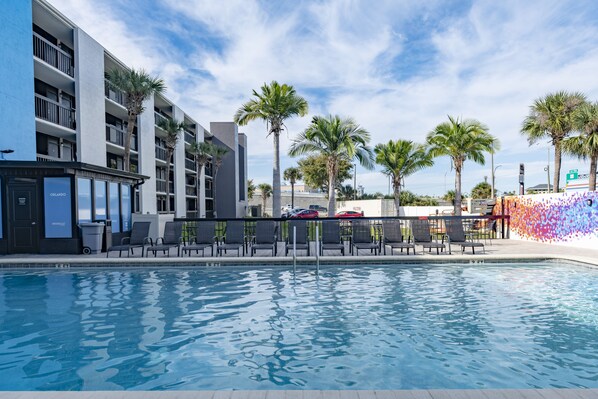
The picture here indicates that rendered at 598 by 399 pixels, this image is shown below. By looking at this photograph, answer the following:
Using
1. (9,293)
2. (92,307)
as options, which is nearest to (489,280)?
(92,307)

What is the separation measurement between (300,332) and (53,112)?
18644 mm

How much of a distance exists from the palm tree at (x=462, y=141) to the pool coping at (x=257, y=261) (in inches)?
452

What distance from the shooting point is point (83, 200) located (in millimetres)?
12109

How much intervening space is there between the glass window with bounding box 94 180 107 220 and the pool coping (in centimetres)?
288

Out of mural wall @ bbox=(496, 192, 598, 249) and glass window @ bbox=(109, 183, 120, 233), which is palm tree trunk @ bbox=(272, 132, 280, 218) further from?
mural wall @ bbox=(496, 192, 598, 249)

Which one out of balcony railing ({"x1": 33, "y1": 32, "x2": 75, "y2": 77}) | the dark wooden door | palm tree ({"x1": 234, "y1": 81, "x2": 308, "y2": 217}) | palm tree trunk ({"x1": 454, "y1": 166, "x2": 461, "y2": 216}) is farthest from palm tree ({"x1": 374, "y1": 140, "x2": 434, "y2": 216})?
the dark wooden door

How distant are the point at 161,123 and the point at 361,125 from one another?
54.6ft

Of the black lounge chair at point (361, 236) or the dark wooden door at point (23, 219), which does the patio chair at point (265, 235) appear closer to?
the black lounge chair at point (361, 236)

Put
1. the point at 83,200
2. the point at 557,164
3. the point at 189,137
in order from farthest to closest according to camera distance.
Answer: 1. the point at 189,137
2. the point at 557,164
3. the point at 83,200

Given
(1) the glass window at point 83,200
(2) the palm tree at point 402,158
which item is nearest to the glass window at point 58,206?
(1) the glass window at point 83,200

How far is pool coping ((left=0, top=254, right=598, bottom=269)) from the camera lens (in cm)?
1005

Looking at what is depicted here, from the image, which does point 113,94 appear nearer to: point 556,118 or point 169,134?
point 169,134

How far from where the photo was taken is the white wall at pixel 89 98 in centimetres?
1934

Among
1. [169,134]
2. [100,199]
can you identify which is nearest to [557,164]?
[100,199]
